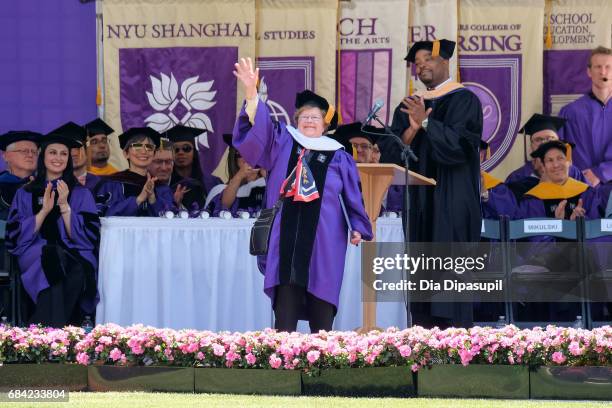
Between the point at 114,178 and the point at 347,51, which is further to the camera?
the point at 347,51

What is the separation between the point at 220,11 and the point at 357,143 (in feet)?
7.25

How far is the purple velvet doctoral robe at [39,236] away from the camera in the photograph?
9.62 m

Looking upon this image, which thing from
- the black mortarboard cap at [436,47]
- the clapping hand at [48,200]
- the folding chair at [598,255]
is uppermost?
the black mortarboard cap at [436,47]

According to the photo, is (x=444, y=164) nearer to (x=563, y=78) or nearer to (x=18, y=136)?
(x=563, y=78)

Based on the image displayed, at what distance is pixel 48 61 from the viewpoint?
1227cm

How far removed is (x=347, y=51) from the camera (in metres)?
12.3

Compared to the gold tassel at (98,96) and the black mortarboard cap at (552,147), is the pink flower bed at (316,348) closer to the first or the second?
the black mortarboard cap at (552,147)

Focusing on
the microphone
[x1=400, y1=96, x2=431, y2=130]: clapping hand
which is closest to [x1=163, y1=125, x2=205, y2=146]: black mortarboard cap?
[x1=400, y1=96, x2=431, y2=130]: clapping hand

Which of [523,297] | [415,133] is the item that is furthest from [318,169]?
[523,297]

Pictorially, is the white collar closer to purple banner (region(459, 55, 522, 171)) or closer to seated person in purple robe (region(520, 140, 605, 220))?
seated person in purple robe (region(520, 140, 605, 220))

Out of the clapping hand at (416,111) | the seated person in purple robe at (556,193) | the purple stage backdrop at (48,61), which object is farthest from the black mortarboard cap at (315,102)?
the purple stage backdrop at (48,61)

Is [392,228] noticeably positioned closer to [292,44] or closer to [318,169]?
[318,169]

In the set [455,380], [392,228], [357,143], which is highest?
[357,143]

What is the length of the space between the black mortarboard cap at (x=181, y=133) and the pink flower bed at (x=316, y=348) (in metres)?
4.89
